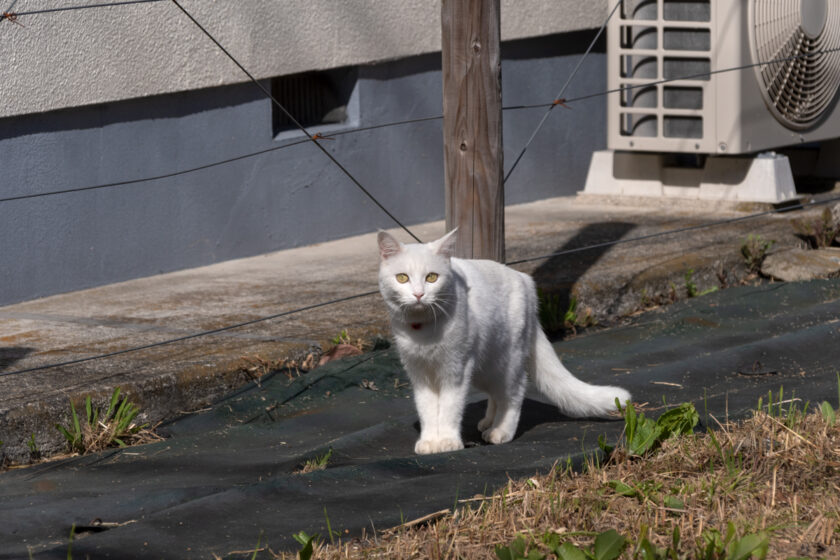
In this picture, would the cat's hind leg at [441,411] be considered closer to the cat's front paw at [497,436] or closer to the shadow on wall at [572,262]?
the cat's front paw at [497,436]

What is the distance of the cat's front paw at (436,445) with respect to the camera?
3787 millimetres

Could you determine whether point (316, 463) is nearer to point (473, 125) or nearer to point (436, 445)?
point (436, 445)

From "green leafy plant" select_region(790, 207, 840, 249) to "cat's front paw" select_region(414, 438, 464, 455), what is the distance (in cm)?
407

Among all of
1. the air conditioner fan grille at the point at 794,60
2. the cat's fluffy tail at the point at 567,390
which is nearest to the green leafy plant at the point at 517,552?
the cat's fluffy tail at the point at 567,390

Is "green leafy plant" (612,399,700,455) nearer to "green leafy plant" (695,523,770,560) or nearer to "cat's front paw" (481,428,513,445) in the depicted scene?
"cat's front paw" (481,428,513,445)

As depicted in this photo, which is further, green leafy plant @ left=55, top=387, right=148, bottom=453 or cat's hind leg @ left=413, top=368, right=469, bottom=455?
green leafy plant @ left=55, top=387, right=148, bottom=453

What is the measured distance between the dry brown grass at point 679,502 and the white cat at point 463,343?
2.01 ft

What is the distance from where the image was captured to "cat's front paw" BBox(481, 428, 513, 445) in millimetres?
4000

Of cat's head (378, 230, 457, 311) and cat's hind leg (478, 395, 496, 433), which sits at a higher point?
cat's head (378, 230, 457, 311)

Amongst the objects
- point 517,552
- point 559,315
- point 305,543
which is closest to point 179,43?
point 559,315

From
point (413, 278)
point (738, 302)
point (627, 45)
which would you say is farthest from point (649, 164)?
point (413, 278)

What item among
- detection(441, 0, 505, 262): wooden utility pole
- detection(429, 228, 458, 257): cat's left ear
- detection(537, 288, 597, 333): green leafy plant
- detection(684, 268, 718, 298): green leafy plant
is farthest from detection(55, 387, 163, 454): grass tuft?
detection(684, 268, 718, 298): green leafy plant

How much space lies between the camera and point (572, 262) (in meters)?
6.46

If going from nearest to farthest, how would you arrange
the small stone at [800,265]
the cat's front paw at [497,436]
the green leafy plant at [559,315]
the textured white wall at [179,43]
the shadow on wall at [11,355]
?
the cat's front paw at [497,436], the shadow on wall at [11,355], the green leafy plant at [559,315], the textured white wall at [179,43], the small stone at [800,265]
